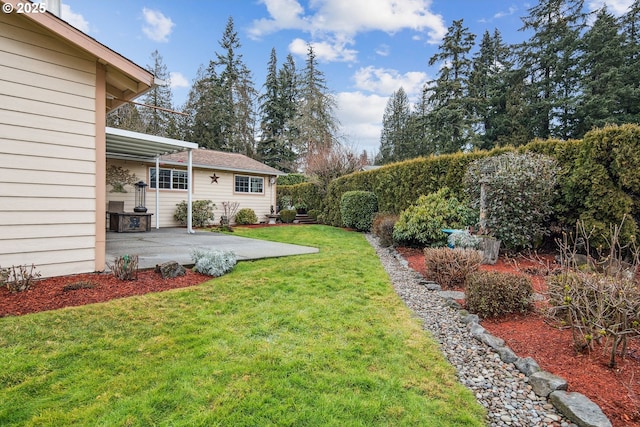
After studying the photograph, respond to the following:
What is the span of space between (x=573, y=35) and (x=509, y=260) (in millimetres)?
23074

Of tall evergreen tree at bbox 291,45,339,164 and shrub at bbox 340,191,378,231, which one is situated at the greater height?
tall evergreen tree at bbox 291,45,339,164

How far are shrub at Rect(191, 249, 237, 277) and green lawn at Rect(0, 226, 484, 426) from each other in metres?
1.09

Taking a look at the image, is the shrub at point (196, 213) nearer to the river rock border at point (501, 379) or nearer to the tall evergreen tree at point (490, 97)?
the river rock border at point (501, 379)

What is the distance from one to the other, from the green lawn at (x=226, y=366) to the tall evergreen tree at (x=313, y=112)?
24.6 metres

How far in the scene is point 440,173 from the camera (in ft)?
30.0

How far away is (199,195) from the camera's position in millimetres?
13930

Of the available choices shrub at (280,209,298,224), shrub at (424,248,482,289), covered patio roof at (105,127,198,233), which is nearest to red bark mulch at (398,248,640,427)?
shrub at (424,248,482,289)

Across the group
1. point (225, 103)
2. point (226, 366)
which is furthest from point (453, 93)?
point (226, 366)

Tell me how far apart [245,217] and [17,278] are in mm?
11040

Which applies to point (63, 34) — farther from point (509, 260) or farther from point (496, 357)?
point (509, 260)

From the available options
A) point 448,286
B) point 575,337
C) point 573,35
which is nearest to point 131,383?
point 575,337

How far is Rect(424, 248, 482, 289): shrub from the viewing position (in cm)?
489

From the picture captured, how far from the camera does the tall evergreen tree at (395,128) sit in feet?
116

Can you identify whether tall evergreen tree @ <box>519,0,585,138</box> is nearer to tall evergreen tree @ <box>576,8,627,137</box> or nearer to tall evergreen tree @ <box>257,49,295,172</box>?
tall evergreen tree @ <box>576,8,627,137</box>
